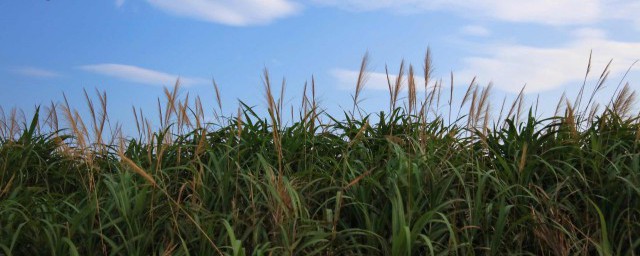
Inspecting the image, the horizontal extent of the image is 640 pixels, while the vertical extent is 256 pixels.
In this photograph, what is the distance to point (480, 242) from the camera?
372cm

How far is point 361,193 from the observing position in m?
3.73

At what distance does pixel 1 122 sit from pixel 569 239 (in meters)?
4.75

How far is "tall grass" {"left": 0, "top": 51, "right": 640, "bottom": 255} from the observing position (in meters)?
3.46

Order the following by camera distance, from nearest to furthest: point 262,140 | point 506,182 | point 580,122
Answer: point 506,182, point 262,140, point 580,122

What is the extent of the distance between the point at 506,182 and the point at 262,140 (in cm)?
160

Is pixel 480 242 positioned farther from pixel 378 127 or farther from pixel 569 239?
pixel 378 127

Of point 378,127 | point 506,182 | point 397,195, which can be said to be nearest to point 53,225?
point 397,195

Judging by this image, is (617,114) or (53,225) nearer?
(53,225)

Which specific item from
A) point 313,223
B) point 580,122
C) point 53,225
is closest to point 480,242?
point 313,223

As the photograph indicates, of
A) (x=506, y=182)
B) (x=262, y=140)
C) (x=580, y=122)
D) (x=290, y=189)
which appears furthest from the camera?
(x=580, y=122)

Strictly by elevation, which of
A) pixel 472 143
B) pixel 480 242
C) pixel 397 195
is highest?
pixel 472 143

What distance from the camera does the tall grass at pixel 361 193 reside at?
3.46 meters

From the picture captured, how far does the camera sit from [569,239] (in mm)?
3584

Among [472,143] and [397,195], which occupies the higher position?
[472,143]
